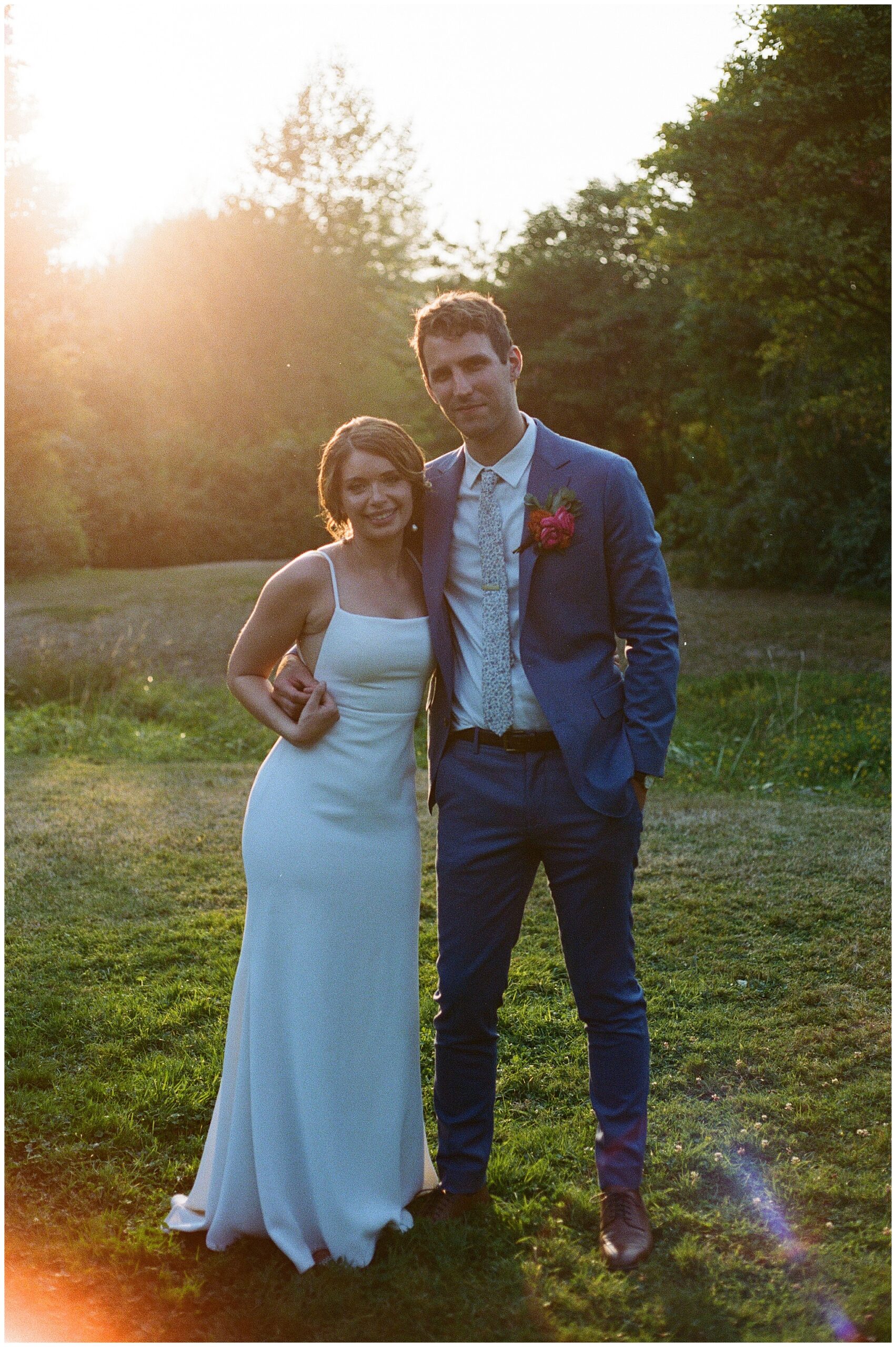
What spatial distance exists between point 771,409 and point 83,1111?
15871 millimetres

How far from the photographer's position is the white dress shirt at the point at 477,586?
3064mm

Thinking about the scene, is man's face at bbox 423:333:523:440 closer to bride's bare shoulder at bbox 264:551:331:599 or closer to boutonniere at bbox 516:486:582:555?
boutonniere at bbox 516:486:582:555

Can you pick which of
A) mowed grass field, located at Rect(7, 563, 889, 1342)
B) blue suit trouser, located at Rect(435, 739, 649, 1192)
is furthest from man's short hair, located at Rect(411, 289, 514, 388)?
mowed grass field, located at Rect(7, 563, 889, 1342)

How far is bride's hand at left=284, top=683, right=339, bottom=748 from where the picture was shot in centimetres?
297

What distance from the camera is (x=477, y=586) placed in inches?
123

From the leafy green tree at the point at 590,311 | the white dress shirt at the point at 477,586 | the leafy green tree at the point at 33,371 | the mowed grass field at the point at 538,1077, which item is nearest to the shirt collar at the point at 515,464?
the white dress shirt at the point at 477,586

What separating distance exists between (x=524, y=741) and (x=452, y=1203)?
1.29 meters

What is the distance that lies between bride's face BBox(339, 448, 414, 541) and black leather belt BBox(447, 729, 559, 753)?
23.7 inches

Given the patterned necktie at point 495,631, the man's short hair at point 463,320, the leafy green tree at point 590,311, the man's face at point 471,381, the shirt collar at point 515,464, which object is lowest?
the patterned necktie at point 495,631

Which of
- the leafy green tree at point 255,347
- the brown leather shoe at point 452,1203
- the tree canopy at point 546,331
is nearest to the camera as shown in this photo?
the brown leather shoe at point 452,1203

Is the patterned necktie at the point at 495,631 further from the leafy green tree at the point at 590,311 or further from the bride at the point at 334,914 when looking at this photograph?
the leafy green tree at the point at 590,311

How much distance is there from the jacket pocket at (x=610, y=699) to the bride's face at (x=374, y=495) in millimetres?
684

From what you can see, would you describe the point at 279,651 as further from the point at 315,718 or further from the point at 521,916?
the point at 521,916

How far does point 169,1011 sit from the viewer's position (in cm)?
472
